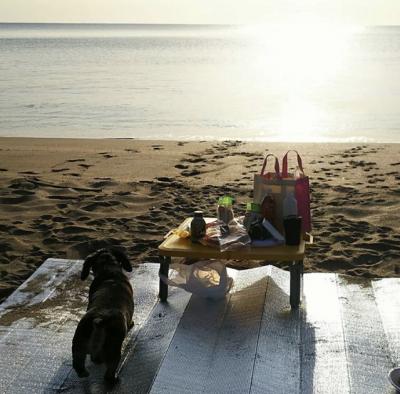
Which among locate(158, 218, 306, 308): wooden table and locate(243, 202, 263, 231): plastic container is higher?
locate(243, 202, 263, 231): plastic container

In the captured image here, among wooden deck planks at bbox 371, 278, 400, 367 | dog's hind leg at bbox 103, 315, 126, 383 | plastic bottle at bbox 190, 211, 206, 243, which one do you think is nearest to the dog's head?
plastic bottle at bbox 190, 211, 206, 243

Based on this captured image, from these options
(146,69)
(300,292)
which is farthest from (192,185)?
(146,69)

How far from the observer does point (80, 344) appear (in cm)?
374

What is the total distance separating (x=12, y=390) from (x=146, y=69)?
1111 inches

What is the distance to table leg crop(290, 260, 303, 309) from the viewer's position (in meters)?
4.65

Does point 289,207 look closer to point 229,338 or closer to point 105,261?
point 229,338

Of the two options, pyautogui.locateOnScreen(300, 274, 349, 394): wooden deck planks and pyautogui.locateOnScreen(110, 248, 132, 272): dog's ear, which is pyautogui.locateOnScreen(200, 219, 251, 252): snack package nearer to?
pyautogui.locateOnScreen(110, 248, 132, 272): dog's ear

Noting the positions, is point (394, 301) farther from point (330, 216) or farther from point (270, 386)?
point (330, 216)

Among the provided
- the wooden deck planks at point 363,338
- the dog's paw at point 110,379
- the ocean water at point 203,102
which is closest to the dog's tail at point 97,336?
the dog's paw at point 110,379

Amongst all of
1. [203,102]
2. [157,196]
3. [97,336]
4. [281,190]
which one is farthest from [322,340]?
[203,102]

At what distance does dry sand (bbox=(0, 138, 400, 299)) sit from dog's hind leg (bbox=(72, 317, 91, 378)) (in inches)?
66.0

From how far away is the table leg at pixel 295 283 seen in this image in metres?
4.65

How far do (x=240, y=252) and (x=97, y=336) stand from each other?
4.13 ft

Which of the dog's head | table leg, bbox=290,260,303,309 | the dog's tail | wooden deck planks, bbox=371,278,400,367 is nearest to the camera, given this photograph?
the dog's tail
